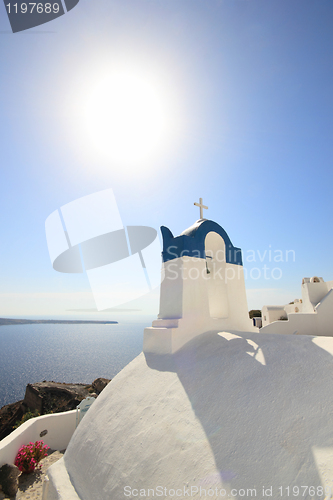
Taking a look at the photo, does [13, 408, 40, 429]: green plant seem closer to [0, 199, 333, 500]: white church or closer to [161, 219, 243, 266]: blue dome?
[0, 199, 333, 500]: white church

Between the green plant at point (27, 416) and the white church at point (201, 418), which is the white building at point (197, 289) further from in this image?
the green plant at point (27, 416)

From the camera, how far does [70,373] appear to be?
79250mm

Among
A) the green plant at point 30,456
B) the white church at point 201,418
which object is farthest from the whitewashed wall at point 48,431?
the white church at point 201,418

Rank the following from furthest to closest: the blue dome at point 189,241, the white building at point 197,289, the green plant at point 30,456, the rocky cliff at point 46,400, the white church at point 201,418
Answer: the rocky cliff at point 46,400 < the green plant at point 30,456 < the blue dome at point 189,241 < the white building at point 197,289 < the white church at point 201,418

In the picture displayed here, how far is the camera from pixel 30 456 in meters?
6.93

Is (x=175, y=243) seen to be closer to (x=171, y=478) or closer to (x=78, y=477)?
(x=171, y=478)

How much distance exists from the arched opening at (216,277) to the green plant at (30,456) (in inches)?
257

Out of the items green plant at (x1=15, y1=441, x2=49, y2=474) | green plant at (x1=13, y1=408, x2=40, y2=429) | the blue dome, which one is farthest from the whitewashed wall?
the blue dome

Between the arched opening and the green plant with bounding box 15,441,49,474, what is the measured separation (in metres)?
6.54

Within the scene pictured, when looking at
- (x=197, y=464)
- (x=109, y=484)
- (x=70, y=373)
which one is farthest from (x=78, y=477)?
(x=70, y=373)

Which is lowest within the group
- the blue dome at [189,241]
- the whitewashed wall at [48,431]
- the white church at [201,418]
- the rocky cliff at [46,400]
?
the rocky cliff at [46,400]

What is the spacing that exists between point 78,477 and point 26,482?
4.08 meters

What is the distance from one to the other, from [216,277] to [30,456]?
736 centimetres

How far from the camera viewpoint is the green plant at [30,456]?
671cm
